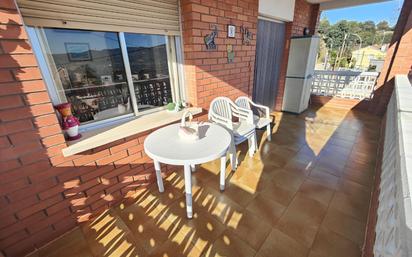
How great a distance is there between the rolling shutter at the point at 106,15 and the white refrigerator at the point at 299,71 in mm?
3104

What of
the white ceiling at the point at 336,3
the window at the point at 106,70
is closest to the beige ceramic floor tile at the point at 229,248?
the window at the point at 106,70

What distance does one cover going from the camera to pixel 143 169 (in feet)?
6.79

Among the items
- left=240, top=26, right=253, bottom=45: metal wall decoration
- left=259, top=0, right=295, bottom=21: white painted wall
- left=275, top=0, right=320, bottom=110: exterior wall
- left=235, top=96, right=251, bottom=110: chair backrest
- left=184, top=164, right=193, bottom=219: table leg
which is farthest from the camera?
left=275, top=0, right=320, bottom=110: exterior wall

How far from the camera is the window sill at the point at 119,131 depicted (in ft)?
4.91

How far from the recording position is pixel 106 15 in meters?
1.60

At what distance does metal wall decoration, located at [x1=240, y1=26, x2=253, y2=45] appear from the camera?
2797mm

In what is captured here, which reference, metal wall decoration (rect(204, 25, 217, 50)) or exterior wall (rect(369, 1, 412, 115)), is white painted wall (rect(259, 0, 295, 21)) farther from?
exterior wall (rect(369, 1, 412, 115))

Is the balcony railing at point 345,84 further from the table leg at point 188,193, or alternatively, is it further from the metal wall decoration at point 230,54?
the table leg at point 188,193

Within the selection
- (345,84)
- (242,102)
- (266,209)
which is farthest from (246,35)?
(345,84)

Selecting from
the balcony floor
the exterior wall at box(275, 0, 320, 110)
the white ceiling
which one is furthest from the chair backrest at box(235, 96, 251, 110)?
the white ceiling

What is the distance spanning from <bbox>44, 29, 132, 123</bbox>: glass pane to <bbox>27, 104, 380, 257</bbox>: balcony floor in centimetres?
105

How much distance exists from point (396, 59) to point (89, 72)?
5750 mm

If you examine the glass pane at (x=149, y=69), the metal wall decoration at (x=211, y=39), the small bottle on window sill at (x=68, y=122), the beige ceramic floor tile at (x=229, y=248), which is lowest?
the beige ceramic floor tile at (x=229, y=248)

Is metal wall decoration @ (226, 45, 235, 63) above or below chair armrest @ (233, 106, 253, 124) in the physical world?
above
